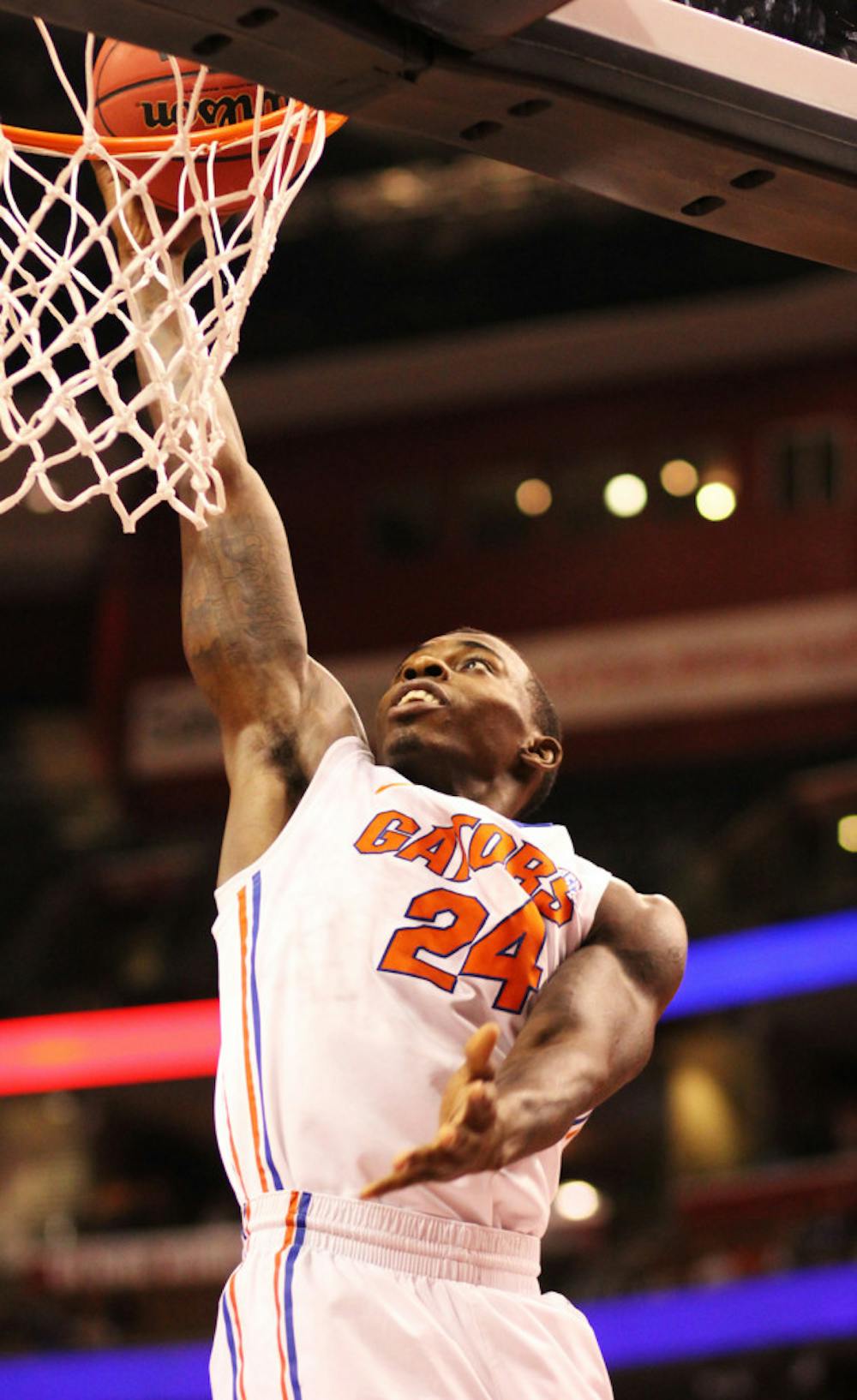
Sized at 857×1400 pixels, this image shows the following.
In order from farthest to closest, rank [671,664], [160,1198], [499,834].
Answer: [671,664], [160,1198], [499,834]

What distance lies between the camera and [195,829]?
17.9 metres

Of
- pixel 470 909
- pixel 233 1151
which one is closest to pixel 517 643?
pixel 470 909

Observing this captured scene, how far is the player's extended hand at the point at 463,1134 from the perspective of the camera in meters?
2.42

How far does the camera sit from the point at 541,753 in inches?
143

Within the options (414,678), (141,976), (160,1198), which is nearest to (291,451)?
(141,976)

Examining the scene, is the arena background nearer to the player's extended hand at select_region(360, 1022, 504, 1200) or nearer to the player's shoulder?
the player's shoulder

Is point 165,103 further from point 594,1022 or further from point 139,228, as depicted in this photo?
point 594,1022

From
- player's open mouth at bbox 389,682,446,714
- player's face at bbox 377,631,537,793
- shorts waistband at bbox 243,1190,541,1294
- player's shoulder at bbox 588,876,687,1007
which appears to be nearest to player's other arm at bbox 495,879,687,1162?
player's shoulder at bbox 588,876,687,1007

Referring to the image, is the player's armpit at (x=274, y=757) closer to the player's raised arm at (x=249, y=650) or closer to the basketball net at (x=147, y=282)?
the player's raised arm at (x=249, y=650)

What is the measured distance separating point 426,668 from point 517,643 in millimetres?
13981

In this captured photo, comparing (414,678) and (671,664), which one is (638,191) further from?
(671,664)

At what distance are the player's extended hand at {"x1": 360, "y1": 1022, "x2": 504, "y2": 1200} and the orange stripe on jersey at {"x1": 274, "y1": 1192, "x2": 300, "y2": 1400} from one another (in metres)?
0.47

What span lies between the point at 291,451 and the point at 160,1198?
23.7 ft

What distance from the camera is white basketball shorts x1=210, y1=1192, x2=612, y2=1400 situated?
9.20 ft
